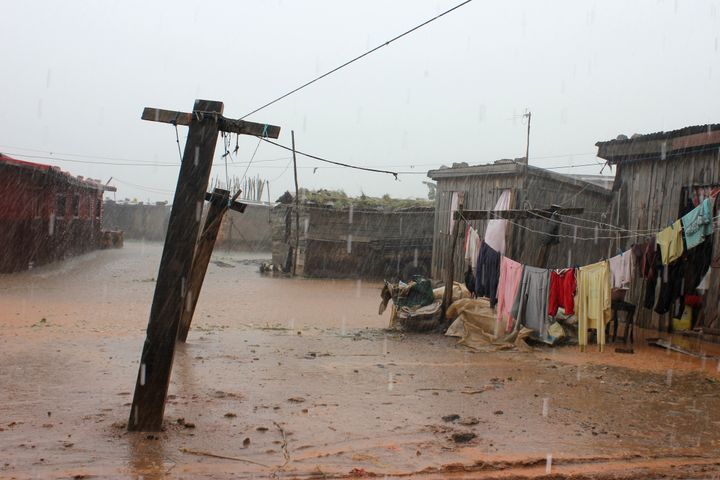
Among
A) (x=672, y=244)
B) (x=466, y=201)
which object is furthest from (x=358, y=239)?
(x=672, y=244)

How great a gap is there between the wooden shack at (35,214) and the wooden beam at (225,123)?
14.4m

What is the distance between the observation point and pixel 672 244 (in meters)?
9.04

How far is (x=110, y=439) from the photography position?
5.38m

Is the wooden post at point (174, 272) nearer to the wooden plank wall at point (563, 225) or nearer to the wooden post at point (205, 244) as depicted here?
the wooden post at point (205, 244)

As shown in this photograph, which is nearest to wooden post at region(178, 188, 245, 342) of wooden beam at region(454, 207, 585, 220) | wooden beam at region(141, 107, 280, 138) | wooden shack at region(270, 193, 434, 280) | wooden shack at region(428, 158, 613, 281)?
wooden beam at region(141, 107, 280, 138)

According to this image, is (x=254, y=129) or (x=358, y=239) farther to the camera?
(x=358, y=239)

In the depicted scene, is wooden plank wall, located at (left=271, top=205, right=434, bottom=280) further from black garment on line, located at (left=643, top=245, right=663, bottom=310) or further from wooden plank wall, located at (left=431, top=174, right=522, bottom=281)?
black garment on line, located at (left=643, top=245, right=663, bottom=310)

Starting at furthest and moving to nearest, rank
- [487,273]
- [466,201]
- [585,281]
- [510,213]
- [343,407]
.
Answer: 1. [466,201]
2. [510,213]
3. [487,273]
4. [585,281]
5. [343,407]

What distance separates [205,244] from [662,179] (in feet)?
26.6

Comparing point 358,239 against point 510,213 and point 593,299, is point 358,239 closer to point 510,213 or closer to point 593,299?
point 510,213

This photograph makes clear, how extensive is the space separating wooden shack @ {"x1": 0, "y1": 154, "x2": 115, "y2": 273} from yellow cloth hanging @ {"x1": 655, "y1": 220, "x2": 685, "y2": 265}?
56.4ft

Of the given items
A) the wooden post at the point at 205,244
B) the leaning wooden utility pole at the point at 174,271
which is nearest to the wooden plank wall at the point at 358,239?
the wooden post at the point at 205,244

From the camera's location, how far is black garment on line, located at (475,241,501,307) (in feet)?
35.9

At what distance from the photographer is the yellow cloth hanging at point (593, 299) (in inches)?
368
